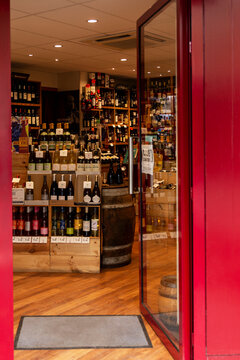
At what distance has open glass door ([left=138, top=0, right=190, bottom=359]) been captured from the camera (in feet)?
9.16

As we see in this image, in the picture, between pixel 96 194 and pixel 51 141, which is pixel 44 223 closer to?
pixel 96 194

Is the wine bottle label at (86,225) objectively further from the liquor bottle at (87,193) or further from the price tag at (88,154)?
the price tag at (88,154)

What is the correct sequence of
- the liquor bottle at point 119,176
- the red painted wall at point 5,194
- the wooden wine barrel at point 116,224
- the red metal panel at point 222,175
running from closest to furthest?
1. the red painted wall at point 5,194
2. the red metal panel at point 222,175
3. the wooden wine barrel at point 116,224
4. the liquor bottle at point 119,176

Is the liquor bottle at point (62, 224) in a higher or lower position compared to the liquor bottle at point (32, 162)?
lower

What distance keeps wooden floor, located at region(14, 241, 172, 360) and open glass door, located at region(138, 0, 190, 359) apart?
0.95ft

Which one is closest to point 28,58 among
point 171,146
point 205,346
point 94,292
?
point 94,292

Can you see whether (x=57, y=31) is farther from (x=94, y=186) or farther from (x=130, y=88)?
(x=130, y=88)

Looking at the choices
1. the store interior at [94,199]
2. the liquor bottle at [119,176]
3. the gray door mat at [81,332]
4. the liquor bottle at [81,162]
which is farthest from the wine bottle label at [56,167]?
the gray door mat at [81,332]

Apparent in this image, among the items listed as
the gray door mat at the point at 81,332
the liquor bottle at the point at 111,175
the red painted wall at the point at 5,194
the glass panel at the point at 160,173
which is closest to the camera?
the red painted wall at the point at 5,194

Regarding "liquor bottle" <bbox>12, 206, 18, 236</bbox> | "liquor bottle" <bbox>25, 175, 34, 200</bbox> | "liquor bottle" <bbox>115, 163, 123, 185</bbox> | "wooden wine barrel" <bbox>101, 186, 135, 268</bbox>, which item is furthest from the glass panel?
"liquor bottle" <bbox>115, 163, 123, 185</bbox>

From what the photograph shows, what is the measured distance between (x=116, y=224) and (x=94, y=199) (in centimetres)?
42

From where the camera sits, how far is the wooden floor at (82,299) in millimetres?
3094

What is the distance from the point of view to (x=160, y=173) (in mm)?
3520

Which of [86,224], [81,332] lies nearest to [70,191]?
[86,224]
